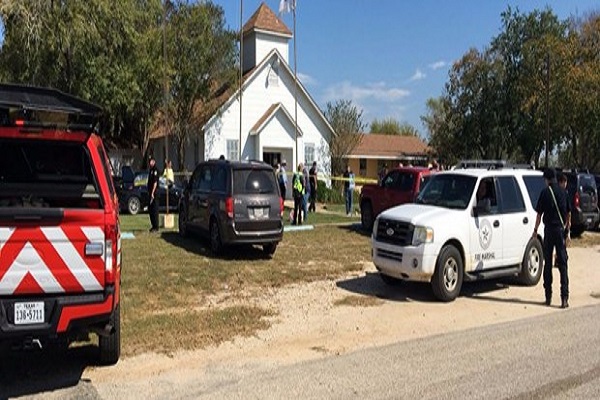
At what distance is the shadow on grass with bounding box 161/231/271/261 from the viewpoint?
1284 centimetres

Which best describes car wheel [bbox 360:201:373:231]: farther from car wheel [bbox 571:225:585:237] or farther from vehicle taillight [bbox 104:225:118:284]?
vehicle taillight [bbox 104:225:118:284]

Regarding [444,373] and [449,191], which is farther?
[449,191]

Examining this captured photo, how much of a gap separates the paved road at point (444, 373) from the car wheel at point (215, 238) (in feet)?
21.1

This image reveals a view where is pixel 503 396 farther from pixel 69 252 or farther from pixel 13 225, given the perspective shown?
pixel 13 225

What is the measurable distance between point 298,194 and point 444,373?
1291 centimetres

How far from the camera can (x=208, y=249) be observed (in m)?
13.6

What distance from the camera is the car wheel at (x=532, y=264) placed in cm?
1060

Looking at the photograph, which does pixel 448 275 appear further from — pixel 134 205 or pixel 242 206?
pixel 134 205

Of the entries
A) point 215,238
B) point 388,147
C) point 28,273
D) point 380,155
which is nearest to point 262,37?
point 380,155

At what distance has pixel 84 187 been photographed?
6273 mm

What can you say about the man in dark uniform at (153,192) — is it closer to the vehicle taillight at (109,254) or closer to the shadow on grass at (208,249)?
the shadow on grass at (208,249)

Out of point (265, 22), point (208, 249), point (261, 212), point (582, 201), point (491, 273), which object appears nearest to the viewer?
point (491, 273)

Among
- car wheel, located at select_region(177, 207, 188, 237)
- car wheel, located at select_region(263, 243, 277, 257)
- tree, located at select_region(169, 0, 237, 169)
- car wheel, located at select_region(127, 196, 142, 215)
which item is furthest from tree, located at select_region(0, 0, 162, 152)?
car wheel, located at select_region(263, 243, 277, 257)

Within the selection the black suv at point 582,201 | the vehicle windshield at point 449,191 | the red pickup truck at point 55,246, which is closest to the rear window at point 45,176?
the red pickup truck at point 55,246
